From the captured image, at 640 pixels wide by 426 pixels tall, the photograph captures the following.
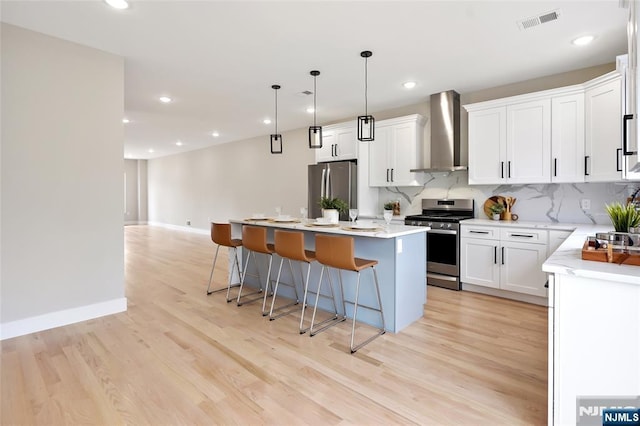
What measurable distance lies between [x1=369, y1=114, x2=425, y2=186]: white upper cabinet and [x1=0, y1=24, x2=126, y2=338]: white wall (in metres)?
3.57

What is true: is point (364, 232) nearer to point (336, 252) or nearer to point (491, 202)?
point (336, 252)

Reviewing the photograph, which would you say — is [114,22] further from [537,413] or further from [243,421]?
[537,413]

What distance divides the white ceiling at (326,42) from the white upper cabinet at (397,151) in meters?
0.46

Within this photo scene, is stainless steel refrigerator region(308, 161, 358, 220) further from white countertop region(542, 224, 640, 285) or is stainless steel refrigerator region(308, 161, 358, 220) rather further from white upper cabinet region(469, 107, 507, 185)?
white countertop region(542, 224, 640, 285)

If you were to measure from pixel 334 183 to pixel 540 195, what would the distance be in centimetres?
292

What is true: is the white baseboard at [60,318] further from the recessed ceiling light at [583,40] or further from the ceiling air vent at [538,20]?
the recessed ceiling light at [583,40]

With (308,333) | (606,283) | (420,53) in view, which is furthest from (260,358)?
(420,53)

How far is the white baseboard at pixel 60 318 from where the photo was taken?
9.31ft

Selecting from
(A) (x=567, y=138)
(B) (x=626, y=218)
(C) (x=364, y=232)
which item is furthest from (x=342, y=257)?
(A) (x=567, y=138)

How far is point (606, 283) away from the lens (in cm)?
143

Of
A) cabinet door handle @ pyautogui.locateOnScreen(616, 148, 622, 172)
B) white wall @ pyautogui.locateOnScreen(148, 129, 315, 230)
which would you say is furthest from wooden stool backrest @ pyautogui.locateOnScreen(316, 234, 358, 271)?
white wall @ pyautogui.locateOnScreen(148, 129, 315, 230)

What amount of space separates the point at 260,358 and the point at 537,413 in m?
1.79

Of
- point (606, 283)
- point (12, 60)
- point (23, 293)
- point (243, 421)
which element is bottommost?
point (243, 421)

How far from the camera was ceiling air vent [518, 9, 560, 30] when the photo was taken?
2.66 meters
